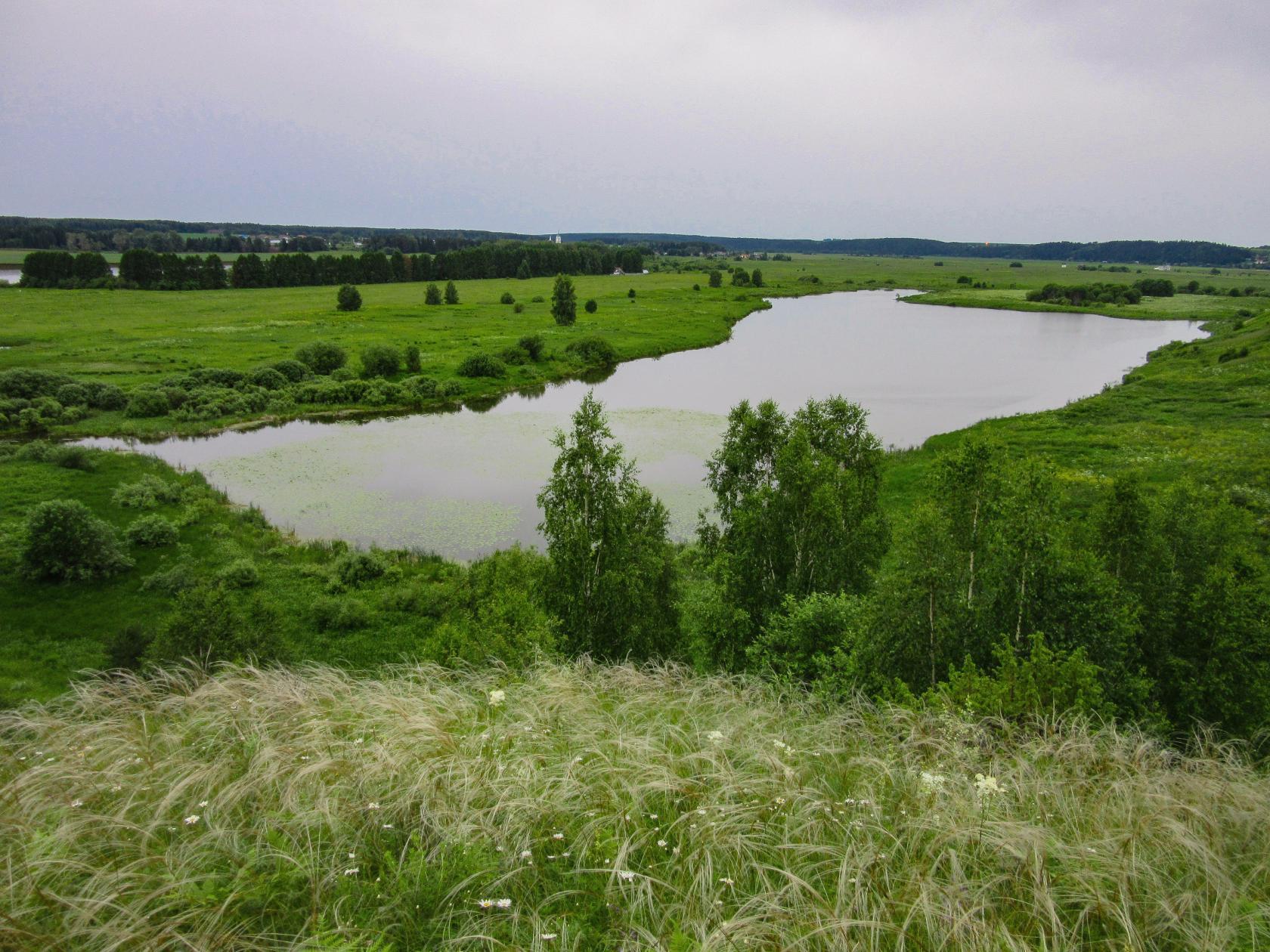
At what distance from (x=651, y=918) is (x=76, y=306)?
101 meters

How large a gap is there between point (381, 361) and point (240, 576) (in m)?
34.1

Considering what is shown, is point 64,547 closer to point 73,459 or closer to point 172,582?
point 172,582

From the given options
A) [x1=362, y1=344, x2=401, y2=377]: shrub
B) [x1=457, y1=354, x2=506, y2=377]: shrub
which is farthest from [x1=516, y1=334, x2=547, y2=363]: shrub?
[x1=362, y1=344, x2=401, y2=377]: shrub

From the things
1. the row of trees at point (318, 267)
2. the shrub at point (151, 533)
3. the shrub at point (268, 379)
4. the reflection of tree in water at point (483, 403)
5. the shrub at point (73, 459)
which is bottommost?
the shrub at point (151, 533)

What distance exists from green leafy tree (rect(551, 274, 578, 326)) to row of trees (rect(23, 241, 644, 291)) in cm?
5697

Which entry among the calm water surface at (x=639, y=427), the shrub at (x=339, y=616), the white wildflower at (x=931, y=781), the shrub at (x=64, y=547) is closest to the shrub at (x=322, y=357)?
the calm water surface at (x=639, y=427)

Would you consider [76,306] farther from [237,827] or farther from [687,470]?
[237,827]

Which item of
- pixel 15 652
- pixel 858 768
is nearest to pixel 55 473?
pixel 15 652

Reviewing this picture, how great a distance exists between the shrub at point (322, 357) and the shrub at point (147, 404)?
424 inches

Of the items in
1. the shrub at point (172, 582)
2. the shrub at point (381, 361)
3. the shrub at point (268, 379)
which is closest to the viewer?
the shrub at point (172, 582)

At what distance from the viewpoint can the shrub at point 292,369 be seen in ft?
158

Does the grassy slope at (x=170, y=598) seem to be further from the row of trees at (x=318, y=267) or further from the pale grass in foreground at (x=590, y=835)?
the row of trees at (x=318, y=267)

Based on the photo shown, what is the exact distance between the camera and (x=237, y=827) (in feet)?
12.5

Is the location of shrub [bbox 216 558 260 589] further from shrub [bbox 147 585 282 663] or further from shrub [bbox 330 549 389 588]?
shrub [bbox 147 585 282 663]
